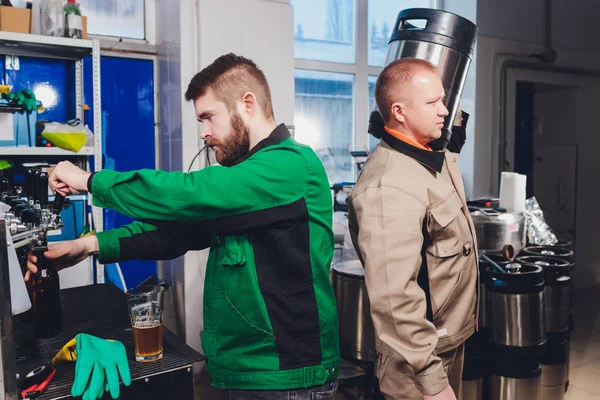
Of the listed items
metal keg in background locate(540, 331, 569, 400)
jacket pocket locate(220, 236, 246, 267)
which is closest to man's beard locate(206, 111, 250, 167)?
jacket pocket locate(220, 236, 246, 267)

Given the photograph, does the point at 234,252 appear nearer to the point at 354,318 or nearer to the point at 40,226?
the point at 40,226

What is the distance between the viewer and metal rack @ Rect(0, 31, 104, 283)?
243cm

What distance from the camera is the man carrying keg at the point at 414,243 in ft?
4.52

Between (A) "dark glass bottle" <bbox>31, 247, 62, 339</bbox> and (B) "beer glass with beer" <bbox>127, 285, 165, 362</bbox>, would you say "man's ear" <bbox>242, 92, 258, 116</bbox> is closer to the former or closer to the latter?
(B) "beer glass with beer" <bbox>127, 285, 165, 362</bbox>

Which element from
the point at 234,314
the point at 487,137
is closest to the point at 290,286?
the point at 234,314

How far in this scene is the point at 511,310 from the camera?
2.56 metres

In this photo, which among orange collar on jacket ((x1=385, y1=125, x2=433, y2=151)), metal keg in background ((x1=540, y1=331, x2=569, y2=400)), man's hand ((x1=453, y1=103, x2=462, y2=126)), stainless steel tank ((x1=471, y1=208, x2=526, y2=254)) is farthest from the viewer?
stainless steel tank ((x1=471, y1=208, x2=526, y2=254))

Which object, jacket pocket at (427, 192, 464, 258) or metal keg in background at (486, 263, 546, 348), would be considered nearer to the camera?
jacket pocket at (427, 192, 464, 258)

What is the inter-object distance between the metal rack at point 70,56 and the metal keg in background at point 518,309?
6.40 ft

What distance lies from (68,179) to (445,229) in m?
1.01

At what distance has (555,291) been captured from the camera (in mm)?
2992

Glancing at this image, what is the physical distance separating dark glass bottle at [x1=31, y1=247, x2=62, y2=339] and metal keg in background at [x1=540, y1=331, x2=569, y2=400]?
249 centimetres

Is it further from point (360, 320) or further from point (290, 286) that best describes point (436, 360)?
point (360, 320)

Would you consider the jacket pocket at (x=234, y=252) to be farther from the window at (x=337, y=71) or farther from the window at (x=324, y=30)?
the window at (x=324, y=30)
